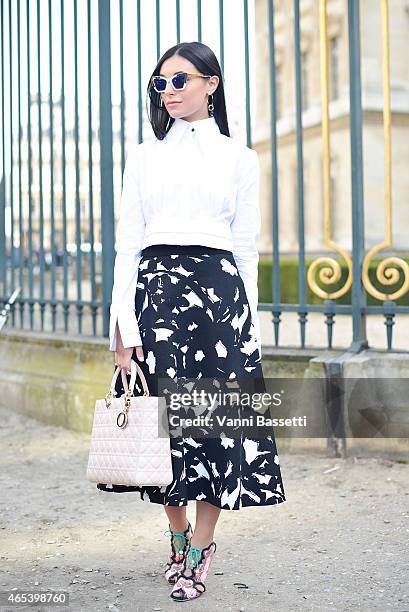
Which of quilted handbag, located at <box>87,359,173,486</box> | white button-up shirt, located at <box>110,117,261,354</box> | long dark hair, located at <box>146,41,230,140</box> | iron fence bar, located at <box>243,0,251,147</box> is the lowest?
quilted handbag, located at <box>87,359,173,486</box>

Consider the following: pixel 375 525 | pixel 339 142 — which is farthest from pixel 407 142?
pixel 375 525

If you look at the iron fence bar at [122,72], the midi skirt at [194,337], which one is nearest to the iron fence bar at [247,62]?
the iron fence bar at [122,72]

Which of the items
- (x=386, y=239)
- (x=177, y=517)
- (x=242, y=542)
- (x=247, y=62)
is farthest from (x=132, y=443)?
(x=247, y=62)

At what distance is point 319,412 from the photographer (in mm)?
4605

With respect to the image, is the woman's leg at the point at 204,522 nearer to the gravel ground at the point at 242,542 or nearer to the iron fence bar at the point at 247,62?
the gravel ground at the point at 242,542

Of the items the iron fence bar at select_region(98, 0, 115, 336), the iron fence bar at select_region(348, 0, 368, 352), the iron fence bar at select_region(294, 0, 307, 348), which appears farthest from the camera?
the iron fence bar at select_region(98, 0, 115, 336)

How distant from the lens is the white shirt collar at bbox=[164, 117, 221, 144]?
282 cm

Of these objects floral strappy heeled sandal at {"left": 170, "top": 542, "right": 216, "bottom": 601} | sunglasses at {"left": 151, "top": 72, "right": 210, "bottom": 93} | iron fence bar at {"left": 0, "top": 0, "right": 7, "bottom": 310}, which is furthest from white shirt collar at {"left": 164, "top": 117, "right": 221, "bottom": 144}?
iron fence bar at {"left": 0, "top": 0, "right": 7, "bottom": 310}

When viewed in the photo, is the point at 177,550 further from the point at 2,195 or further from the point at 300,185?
the point at 2,195

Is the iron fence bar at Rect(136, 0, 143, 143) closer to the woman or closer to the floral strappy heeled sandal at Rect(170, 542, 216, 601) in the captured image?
the woman

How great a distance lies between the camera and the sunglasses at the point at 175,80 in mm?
2756

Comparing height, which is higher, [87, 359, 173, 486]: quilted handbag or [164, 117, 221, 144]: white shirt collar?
[164, 117, 221, 144]: white shirt collar

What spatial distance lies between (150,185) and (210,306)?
45 centimetres

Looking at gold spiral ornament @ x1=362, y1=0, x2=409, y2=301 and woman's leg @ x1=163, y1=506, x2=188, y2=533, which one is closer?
woman's leg @ x1=163, y1=506, x2=188, y2=533
